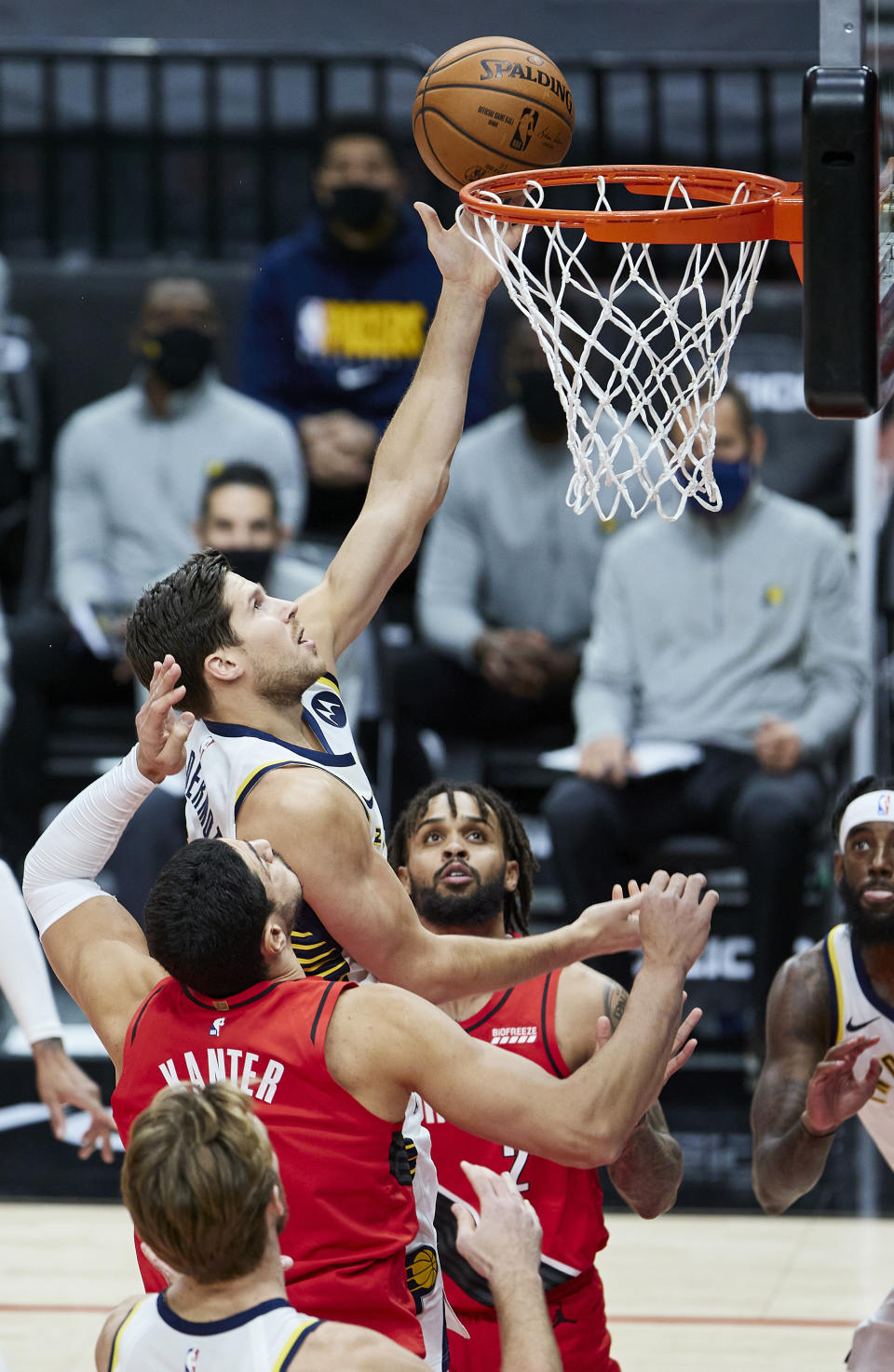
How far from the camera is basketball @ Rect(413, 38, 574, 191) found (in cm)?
407

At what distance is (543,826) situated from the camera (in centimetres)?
763

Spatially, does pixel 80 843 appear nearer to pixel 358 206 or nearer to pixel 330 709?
pixel 330 709

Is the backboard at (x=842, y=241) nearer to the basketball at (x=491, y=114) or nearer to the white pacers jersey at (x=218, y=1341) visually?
the basketball at (x=491, y=114)

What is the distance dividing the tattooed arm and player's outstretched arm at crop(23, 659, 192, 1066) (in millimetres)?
916

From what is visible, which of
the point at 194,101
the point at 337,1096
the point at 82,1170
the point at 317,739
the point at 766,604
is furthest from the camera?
→ the point at 194,101

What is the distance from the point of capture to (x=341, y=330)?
318 inches

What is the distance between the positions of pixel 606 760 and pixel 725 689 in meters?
0.64

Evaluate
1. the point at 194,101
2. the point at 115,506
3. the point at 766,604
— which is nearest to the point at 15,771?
the point at 115,506

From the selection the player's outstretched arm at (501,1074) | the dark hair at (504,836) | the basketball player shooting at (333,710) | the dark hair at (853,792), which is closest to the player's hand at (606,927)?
the basketball player shooting at (333,710)

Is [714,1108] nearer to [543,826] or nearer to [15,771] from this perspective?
[543,826]

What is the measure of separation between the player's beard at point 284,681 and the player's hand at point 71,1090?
1.22 m

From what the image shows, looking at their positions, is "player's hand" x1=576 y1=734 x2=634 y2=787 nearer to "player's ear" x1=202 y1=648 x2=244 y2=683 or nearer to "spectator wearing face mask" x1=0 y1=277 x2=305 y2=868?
"spectator wearing face mask" x1=0 y1=277 x2=305 y2=868

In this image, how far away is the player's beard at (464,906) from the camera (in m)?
4.18

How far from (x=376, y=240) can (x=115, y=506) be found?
60.9 inches
